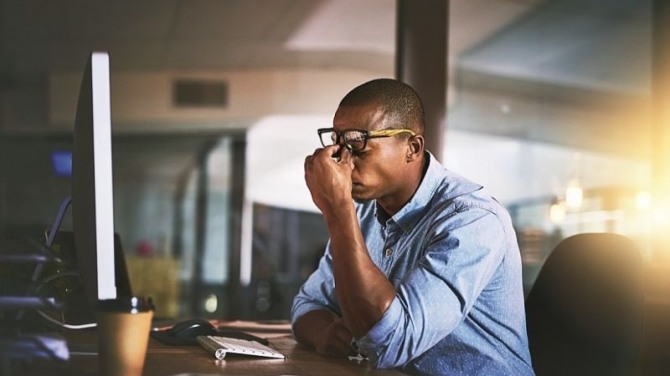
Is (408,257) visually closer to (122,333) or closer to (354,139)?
(354,139)

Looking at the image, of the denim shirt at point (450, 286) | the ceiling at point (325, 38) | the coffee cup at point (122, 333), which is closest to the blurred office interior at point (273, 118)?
the ceiling at point (325, 38)

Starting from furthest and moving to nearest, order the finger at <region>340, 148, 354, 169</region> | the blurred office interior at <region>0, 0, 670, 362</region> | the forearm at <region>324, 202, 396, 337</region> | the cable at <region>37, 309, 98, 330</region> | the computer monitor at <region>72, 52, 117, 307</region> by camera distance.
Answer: the blurred office interior at <region>0, 0, 670, 362</region> → the finger at <region>340, 148, 354, 169</region> → the cable at <region>37, 309, 98, 330</region> → the forearm at <region>324, 202, 396, 337</region> → the computer monitor at <region>72, 52, 117, 307</region>

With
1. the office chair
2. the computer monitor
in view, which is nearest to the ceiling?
the office chair

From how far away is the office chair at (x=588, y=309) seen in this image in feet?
6.34

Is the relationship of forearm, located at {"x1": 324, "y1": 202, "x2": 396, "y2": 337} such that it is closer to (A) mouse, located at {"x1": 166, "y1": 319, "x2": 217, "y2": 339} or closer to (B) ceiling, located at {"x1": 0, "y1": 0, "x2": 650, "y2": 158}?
(A) mouse, located at {"x1": 166, "y1": 319, "x2": 217, "y2": 339}

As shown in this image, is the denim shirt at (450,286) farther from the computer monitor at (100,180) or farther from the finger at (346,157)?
the computer monitor at (100,180)

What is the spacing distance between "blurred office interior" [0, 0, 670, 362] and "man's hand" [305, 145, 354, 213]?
11.5ft

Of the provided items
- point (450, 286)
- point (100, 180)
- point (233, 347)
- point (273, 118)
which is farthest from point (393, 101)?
point (273, 118)

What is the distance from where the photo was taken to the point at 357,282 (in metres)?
1.68

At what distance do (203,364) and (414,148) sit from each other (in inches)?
26.6

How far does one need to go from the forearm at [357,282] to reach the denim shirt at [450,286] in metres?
0.02

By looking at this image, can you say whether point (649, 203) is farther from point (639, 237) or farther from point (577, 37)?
point (577, 37)

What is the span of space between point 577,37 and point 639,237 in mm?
1305

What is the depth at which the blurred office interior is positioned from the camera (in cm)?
542
